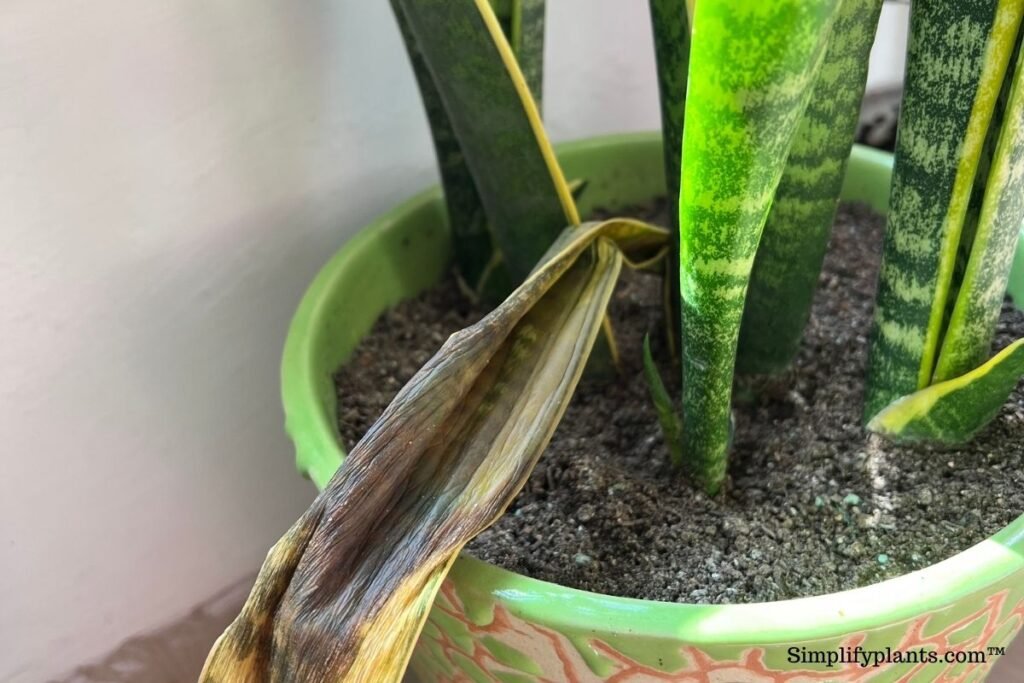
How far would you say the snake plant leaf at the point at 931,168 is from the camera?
0.38m

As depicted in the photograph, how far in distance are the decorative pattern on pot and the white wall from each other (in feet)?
1.10

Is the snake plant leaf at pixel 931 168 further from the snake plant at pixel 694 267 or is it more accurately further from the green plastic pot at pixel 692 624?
the green plastic pot at pixel 692 624

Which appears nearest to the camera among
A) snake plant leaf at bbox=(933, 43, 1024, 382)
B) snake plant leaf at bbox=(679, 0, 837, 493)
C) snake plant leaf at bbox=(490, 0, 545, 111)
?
snake plant leaf at bbox=(679, 0, 837, 493)

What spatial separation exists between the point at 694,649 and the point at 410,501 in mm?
139

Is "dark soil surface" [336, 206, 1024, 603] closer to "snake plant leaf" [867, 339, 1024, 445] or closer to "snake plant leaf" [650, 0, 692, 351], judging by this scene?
"snake plant leaf" [867, 339, 1024, 445]

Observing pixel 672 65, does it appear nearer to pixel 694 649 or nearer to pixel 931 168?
pixel 931 168

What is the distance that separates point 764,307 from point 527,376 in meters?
0.17

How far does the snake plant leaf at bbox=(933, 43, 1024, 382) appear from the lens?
0.39 metres

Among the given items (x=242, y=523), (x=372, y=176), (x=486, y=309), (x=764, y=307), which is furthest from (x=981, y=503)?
(x=242, y=523)

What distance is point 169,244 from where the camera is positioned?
0.62 metres

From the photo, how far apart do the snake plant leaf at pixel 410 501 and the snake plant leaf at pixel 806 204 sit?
11 cm

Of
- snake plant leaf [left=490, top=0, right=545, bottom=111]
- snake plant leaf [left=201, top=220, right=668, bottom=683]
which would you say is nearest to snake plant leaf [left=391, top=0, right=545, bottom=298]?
snake plant leaf [left=490, top=0, right=545, bottom=111]

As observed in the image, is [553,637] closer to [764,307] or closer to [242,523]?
[764,307]

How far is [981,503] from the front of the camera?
46 cm
